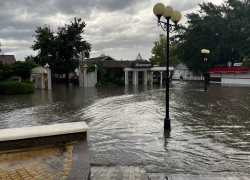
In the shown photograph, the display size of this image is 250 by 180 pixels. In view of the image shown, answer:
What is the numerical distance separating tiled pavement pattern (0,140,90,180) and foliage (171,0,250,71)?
114 ft

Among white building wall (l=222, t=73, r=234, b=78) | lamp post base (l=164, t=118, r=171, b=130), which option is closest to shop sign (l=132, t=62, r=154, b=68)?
white building wall (l=222, t=73, r=234, b=78)

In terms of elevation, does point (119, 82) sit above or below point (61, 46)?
below

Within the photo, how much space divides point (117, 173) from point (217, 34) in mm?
40564

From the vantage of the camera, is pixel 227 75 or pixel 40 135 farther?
pixel 227 75

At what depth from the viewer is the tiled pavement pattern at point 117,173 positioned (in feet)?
13.0

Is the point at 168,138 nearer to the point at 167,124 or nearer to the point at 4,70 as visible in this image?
the point at 167,124

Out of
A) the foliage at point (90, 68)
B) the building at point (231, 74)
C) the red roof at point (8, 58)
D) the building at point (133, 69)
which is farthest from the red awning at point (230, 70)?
the red roof at point (8, 58)

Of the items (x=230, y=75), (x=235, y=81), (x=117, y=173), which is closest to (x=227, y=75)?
(x=230, y=75)

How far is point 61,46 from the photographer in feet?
131

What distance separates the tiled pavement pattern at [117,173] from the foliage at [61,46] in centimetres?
3654

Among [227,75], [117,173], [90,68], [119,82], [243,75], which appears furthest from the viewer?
[227,75]

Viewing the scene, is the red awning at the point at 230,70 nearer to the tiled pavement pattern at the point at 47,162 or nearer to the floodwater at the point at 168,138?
the floodwater at the point at 168,138

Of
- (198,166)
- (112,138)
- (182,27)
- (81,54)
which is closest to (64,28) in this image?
(81,54)

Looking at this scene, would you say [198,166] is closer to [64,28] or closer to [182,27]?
[64,28]
